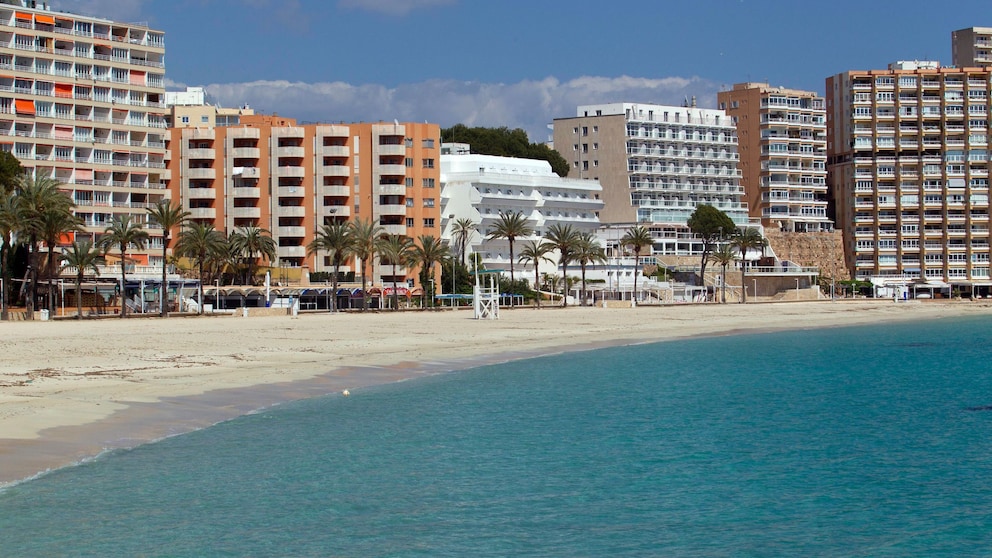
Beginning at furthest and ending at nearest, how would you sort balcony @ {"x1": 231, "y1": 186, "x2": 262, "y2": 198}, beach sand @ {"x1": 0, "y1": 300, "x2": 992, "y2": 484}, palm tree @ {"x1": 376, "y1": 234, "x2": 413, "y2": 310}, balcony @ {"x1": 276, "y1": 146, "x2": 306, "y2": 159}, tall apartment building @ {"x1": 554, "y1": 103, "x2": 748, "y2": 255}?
tall apartment building @ {"x1": 554, "y1": 103, "x2": 748, "y2": 255}
balcony @ {"x1": 231, "y1": 186, "x2": 262, "y2": 198}
balcony @ {"x1": 276, "y1": 146, "x2": 306, "y2": 159}
palm tree @ {"x1": 376, "y1": 234, "x2": 413, "y2": 310}
beach sand @ {"x1": 0, "y1": 300, "x2": 992, "y2": 484}

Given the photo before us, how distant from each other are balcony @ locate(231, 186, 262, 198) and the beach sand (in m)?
35.0

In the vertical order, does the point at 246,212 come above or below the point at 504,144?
below

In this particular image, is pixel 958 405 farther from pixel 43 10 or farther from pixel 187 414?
pixel 43 10

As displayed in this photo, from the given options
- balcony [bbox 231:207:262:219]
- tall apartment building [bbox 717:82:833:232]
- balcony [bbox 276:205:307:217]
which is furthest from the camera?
tall apartment building [bbox 717:82:833:232]

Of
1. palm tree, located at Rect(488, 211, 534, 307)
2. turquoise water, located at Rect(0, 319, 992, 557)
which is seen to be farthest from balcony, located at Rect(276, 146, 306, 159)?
turquoise water, located at Rect(0, 319, 992, 557)

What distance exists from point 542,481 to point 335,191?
326ft

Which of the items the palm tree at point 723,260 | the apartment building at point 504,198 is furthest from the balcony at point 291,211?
the palm tree at point 723,260

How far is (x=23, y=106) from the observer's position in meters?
114

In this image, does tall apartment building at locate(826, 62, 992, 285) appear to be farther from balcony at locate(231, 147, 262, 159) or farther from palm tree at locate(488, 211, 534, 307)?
balcony at locate(231, 147, 262, 159)

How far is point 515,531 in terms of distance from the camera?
19.0 m

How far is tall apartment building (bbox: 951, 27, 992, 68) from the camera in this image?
17738 centimetres

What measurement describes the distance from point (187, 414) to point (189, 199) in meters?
98.1

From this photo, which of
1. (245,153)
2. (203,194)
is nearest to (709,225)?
(245,153)

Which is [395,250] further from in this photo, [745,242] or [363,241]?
[745,242]
